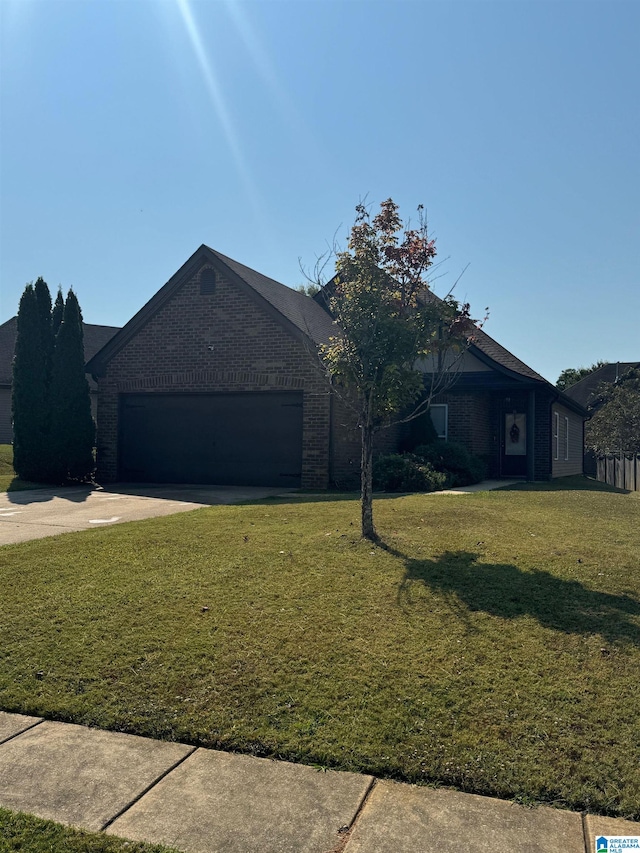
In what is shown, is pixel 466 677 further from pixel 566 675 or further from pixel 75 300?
pixel 75 300

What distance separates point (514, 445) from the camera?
20.2 metres

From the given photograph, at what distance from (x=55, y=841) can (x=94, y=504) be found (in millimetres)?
10837

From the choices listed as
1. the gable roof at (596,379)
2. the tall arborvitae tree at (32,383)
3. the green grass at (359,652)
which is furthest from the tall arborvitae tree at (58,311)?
the gable roof at (596,379)

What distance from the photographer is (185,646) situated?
4617 mm

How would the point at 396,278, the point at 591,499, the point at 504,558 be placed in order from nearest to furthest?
the point at 504,558 < the point at 396,278 < the point at 591,499

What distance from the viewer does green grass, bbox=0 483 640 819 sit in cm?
339

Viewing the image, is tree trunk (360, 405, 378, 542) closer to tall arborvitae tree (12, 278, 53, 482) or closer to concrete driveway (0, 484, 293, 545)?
concrete driveway (0, 484, 293, 545)

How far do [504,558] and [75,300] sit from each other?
51.6 feet

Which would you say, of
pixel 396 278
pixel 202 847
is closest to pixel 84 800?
pixel 202 847

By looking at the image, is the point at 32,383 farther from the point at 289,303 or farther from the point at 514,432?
the point at 514,432

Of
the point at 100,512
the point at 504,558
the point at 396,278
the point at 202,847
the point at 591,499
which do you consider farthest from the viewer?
the point at 591,499

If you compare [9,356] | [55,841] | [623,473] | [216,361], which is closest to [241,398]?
[216,361]

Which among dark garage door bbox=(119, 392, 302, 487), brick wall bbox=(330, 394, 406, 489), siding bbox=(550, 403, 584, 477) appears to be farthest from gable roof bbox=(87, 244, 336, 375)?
siding bbox=(550, 403, 584, 477)

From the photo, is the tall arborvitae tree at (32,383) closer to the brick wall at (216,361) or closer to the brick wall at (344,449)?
the brick wall at (216,361)
